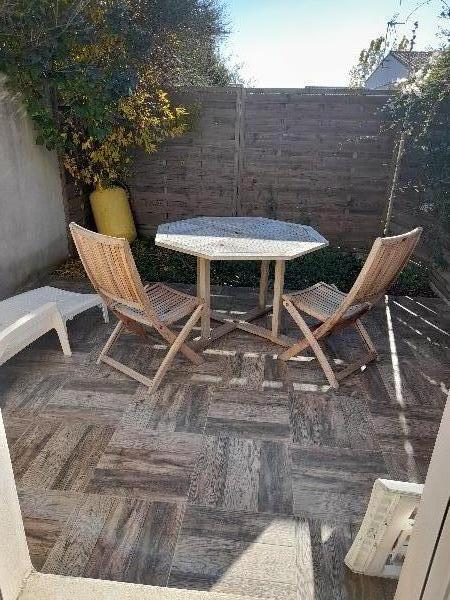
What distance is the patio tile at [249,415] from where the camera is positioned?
7.51ft

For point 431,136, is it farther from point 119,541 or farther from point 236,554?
point 119,541

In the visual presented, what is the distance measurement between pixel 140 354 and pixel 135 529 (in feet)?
4.94

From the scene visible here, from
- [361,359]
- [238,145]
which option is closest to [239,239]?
[361,359]

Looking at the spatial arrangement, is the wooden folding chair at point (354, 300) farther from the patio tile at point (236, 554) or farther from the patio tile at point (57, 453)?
the patio tile at point (57, 453)

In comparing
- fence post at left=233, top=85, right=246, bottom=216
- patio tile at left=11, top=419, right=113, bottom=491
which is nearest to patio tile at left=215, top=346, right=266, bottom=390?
patio tile at left=11, top=419, right=113, bottom=491

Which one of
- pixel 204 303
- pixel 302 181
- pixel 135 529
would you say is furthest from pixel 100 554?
pixel 302 181

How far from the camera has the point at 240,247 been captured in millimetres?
2896

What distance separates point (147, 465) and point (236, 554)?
625mm

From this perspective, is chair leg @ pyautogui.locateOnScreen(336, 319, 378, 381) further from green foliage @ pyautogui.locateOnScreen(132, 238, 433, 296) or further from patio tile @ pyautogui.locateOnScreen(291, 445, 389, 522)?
green foliage @ pyautogui.locateOnScreen(132, 238, 433, 296)

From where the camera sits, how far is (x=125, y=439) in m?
2.20

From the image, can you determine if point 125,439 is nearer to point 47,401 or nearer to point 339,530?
point 47,401

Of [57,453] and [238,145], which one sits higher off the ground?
[238,145]

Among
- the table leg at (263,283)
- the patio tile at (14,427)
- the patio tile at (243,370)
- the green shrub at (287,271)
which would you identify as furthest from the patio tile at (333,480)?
the green shrub at (287,271)

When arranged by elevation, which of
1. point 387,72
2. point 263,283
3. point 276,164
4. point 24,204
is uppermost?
point 387,72
